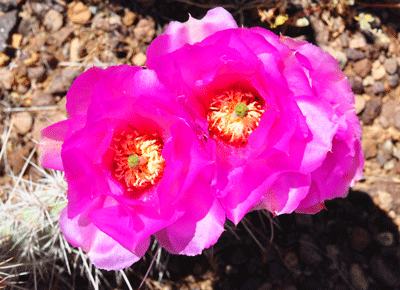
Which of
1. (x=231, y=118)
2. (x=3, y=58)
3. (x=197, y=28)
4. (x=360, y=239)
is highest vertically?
(x=197, y=28)

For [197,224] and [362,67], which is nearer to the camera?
[197,224]

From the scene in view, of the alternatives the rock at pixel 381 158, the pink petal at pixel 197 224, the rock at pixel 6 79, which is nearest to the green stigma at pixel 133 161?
the pink petal at pixel 197 224

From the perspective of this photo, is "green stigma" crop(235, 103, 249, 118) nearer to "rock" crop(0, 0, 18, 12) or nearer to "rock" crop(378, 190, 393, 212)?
"rock" crop(378, 190, 393, 212)

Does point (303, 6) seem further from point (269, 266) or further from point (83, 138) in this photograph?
point (83, 138)

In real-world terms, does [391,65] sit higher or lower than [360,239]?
higher

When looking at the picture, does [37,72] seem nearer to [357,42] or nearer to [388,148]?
[357,42]

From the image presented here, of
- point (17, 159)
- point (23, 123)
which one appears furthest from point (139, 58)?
point (17, 159)

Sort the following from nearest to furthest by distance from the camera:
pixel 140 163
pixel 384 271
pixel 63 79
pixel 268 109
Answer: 1. pixel 268 109
2. pixel 140 163
3. pixel 384 271
4. pixel 63 79
